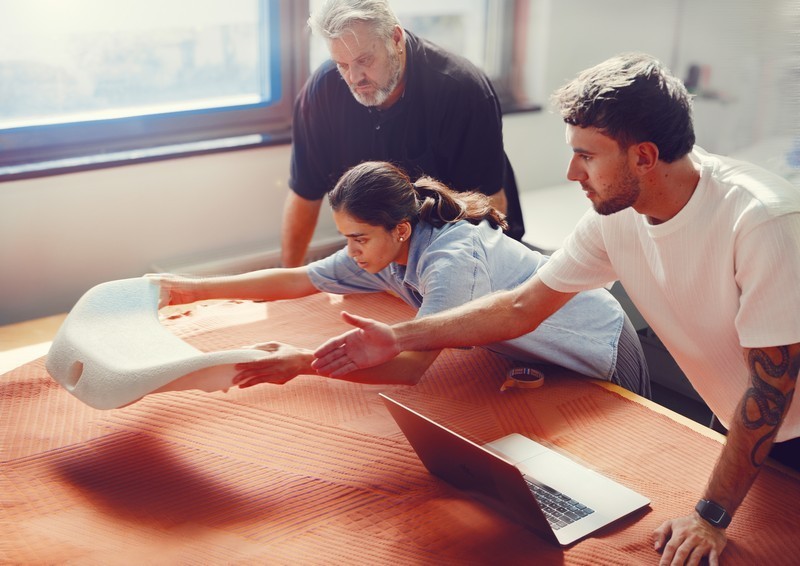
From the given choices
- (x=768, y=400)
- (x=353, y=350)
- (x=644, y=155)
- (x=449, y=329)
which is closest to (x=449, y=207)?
(x=449, y=329)

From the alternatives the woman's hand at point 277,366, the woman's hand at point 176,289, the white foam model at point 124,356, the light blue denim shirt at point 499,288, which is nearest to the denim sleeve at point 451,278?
the light blue denim shirt at point 499,288

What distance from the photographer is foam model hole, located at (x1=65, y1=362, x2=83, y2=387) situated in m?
1.49

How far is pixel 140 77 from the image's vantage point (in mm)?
2615

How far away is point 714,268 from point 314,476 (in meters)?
0.70

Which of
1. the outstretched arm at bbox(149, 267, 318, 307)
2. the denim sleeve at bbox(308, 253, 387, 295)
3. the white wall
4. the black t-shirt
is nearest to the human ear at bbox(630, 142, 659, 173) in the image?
the denim sleeve at bbox(308, 253, 387, 295)

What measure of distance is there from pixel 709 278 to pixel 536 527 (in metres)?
0.47

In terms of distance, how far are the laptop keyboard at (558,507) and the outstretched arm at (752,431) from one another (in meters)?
0.11

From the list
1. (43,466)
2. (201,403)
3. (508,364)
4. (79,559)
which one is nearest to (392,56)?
(508,364)

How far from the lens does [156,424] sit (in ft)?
5.02

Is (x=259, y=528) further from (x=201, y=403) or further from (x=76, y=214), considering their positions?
(x=76, y=214)

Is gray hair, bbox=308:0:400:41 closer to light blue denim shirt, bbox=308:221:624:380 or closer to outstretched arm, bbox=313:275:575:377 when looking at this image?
light blue denim shirt, bbox=308:221:624:380

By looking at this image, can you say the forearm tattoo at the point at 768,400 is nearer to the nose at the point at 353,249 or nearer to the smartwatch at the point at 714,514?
the smartwatch at the point at 714,514

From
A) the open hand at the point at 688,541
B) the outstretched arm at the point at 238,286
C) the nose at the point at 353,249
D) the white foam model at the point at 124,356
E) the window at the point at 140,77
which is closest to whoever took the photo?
the open hand at the point at 688,541

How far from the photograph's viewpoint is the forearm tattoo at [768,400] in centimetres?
121
